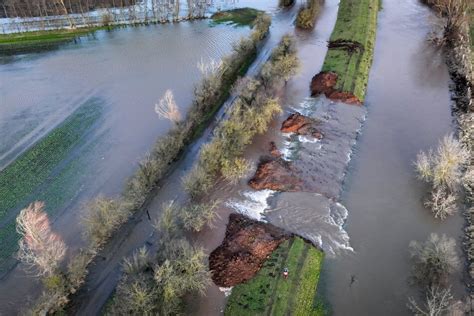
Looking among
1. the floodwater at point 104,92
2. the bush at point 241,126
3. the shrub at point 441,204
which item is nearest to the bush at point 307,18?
the floodwater at point 104,92

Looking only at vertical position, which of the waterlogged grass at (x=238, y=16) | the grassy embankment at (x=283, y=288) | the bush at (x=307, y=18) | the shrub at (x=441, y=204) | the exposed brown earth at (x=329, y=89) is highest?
the bush at (x=307, y=18)

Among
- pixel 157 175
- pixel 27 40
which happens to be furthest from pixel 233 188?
pixel 27 40

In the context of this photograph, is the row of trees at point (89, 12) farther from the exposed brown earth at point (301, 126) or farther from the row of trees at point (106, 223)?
the exposed brown earth at point (301, 126)

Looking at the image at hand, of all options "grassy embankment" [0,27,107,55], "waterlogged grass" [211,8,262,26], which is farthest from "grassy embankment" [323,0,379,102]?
"grassy embankment" [0,27,107,55]

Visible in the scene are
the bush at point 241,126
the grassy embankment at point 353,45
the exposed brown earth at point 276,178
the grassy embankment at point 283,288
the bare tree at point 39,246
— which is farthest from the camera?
the grassy embankment at point 353,45

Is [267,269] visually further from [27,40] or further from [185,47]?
[27,40]

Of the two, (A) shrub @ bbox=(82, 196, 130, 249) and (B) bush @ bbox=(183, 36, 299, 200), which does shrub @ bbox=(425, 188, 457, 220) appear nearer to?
(B) bush @ bbox=(183, 36, 299, 200)
